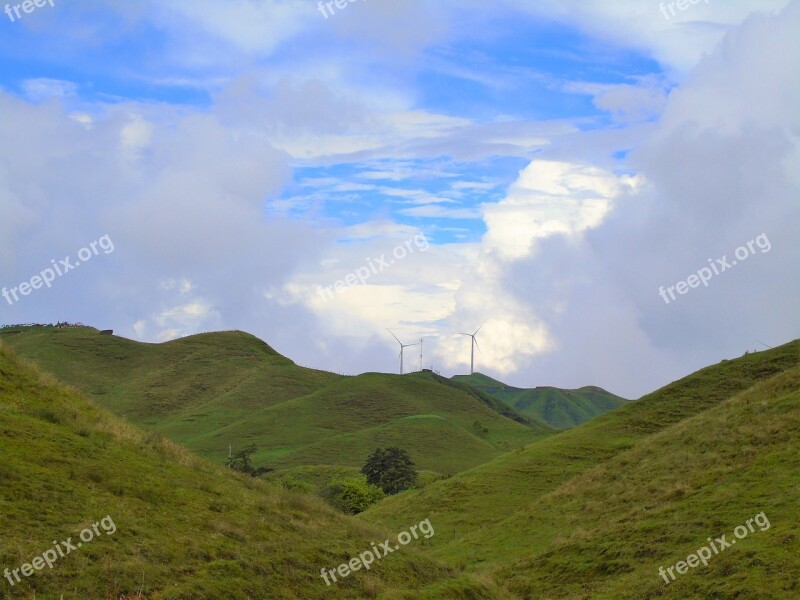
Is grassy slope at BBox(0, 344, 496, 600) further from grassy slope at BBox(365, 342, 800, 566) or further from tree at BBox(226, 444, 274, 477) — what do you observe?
tree at BBox(226, 444, 274, 477)

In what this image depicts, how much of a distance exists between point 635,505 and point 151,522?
2858 centimetres

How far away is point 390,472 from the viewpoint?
331 ft

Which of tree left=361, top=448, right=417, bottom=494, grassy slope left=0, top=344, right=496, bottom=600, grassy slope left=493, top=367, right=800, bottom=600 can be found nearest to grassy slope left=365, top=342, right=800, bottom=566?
grassy slope left=493, top=367, right=800, bottom=600

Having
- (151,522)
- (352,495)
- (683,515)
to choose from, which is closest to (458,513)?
(683,515)

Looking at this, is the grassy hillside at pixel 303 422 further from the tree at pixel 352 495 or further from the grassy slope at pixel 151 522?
the grassy slope at pixel 151 522

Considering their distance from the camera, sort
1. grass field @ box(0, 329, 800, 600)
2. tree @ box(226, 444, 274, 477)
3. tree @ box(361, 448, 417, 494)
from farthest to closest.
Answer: tree @ box(226, 444, 274, 477) < tree @ box(361, 448, 417, 494) < grass field @ box(0, 329, 800, 600)

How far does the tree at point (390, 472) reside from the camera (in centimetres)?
9775

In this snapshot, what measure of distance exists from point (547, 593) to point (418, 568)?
367 inches

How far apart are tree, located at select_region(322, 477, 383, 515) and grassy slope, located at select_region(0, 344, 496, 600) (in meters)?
48.7

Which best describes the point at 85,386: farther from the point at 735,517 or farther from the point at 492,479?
the point at 735,517

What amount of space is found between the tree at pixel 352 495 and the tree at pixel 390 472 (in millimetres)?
8291

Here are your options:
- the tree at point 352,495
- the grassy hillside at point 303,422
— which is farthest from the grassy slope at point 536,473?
the grassy hillside at point 303,422

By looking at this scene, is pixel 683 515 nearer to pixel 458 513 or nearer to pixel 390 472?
pixel 458 513

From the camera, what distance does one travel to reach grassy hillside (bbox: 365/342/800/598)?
105 ft
